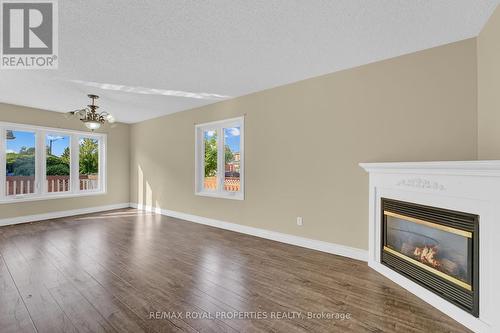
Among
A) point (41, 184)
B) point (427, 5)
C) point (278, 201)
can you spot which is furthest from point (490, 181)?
point (41, 184)

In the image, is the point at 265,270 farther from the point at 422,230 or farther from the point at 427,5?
the point at 427,5

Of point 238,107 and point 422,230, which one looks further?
point 238,107

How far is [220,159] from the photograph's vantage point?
4992 mm

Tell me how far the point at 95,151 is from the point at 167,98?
3.44m

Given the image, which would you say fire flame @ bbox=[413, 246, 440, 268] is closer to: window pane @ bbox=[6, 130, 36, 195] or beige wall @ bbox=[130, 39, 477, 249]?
beige wall @ bbox=[130, 39, 477, 249]

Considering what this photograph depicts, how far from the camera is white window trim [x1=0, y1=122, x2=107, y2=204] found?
4891mm

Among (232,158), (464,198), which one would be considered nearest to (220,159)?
(232,158)

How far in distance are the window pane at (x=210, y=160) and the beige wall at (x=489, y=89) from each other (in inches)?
166

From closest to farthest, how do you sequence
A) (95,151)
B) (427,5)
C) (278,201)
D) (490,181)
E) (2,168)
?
(490,181)
(427,5)
(278,201)
(2,168)
(95,151)

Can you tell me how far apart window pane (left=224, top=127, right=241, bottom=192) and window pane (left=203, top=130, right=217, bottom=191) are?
1.07 feet

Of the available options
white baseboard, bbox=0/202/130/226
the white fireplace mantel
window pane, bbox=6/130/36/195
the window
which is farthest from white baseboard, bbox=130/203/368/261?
window pane, bbox=6/130/36/195

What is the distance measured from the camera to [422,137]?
2.72 metres

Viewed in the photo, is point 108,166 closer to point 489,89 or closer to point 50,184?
point 50,184

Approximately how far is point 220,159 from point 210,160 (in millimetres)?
376
